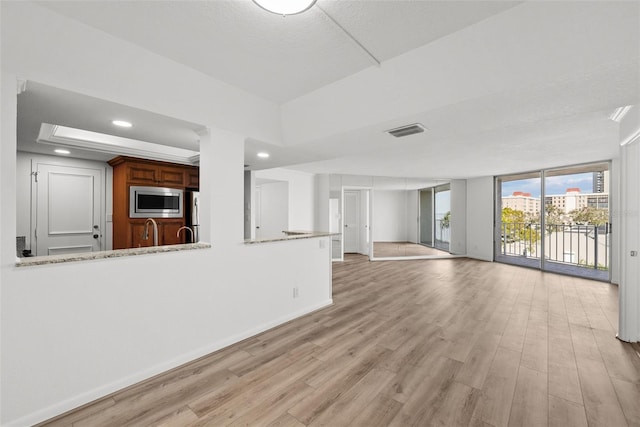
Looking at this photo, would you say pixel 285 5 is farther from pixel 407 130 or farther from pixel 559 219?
pixel 559 219

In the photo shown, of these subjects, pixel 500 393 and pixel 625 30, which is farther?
pixel 500 393

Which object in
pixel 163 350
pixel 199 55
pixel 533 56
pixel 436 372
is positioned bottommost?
pixel 436 372

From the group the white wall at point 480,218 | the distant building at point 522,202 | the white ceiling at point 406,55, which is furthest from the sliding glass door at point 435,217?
the white ceiling at point 406,55

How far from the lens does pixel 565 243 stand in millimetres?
6363

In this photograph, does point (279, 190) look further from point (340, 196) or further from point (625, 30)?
point (625, 30)

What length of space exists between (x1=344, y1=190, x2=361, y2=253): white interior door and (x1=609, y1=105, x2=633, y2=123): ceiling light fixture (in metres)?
5.98

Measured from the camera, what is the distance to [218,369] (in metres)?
2.26

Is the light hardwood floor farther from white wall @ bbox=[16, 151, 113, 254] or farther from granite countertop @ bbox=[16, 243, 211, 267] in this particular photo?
white wall @ bbox=[16, 151, 113, 254]

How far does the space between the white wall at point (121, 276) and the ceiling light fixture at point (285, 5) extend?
125cm

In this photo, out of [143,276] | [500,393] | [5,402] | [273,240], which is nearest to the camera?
[5,402]

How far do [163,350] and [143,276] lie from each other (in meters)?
0.68

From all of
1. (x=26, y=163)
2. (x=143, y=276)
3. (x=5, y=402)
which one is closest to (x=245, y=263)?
(x=143, y=276)

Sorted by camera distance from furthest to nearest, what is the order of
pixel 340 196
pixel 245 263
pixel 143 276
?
pixel 340 196 < pixel 245 263 < pixel 143 276

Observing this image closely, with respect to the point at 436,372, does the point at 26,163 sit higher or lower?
higher
